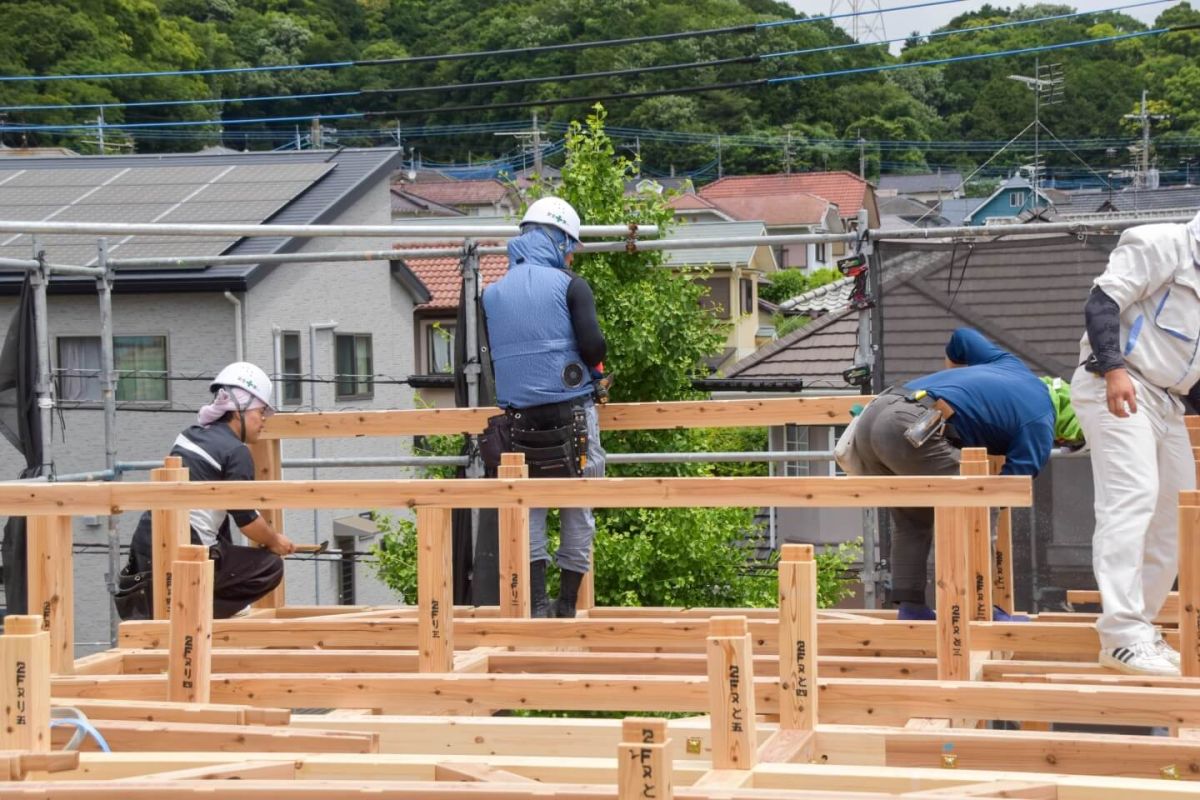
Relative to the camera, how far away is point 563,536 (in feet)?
22.5

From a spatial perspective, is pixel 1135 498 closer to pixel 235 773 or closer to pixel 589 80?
pixel 235 773

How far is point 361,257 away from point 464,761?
691 centimetres

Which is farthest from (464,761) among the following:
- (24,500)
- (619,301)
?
(619,301)

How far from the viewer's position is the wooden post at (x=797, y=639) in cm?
424

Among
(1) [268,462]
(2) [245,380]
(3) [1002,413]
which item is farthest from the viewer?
(1) [268,462]

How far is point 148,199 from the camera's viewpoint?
74.0 feet

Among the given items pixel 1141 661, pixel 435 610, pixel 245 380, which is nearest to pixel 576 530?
pixel 435 610

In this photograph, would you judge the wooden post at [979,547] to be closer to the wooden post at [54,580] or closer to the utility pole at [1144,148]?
the wooden post at [54,580]

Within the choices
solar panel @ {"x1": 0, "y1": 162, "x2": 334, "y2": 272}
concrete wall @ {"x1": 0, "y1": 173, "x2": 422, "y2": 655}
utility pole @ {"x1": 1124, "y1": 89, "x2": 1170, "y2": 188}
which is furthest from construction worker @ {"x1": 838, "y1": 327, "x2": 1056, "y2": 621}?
utility pole @ {"x1": 1124, "y1": 89, "x2": 1170, "y2": 188}

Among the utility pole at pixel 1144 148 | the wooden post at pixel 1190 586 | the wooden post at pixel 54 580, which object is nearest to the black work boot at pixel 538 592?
the wooden post at pixel 54 580

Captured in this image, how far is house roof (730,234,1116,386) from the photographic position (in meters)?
9.37

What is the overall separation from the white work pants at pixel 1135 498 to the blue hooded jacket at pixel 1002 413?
3.09 ft

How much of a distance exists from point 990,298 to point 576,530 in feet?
12.7

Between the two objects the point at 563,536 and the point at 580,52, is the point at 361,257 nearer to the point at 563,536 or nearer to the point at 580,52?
the point at 563,536
